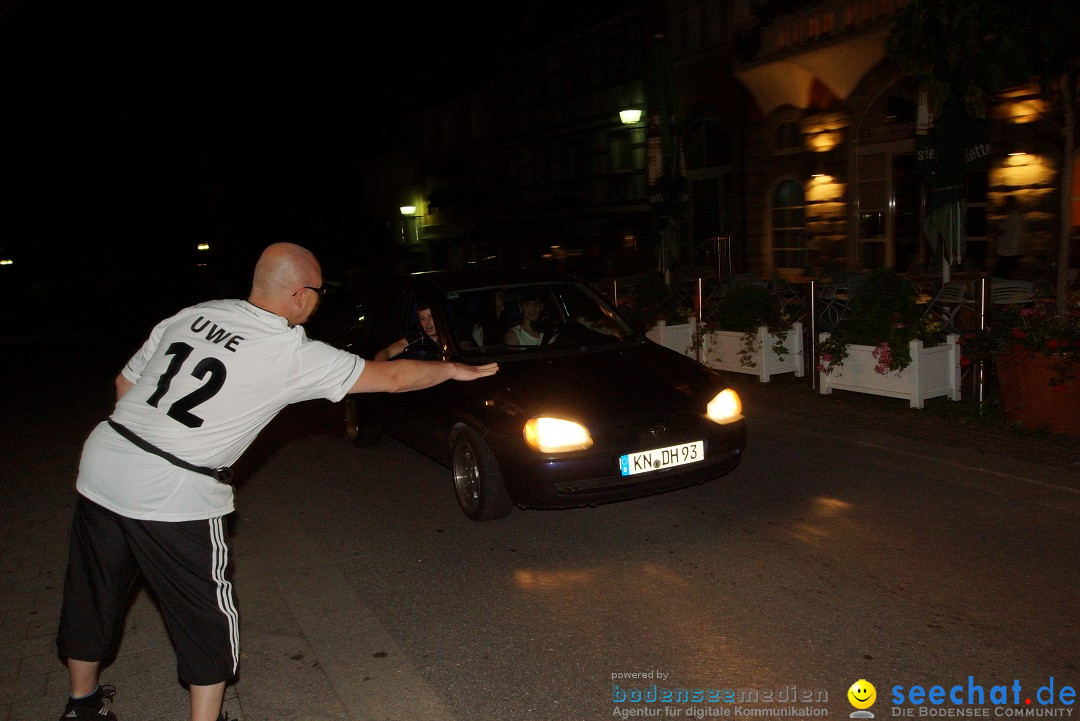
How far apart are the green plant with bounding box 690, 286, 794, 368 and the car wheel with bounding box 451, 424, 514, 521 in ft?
18.2

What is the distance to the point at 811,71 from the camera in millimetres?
16953

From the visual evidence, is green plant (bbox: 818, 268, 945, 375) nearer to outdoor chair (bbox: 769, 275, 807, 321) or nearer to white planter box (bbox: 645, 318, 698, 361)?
white planter box (bbox: 645, 318, 698, 361)

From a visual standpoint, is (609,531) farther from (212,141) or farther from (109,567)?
(212,141)

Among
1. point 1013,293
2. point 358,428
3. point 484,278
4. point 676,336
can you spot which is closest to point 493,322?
point 484,278

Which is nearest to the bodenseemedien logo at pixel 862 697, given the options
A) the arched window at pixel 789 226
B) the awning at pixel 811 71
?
the awning at pixel 811 71

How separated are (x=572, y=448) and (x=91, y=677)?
2.71 meters

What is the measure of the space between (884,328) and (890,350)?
0.31m

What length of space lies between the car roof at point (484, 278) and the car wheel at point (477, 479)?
1.37 m

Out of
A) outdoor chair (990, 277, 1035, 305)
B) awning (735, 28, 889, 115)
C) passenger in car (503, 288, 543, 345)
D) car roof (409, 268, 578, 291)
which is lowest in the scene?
outdoor chair (990, 277, 1035, 305)

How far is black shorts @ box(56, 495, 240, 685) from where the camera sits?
2.99m

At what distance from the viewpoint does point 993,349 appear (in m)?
7.79

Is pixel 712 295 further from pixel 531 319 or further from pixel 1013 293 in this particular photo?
pixel 531 319

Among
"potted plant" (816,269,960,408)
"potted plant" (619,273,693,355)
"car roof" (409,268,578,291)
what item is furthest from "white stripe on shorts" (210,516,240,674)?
"potted plant" (619,273,693,355)

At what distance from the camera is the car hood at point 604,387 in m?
5.24
